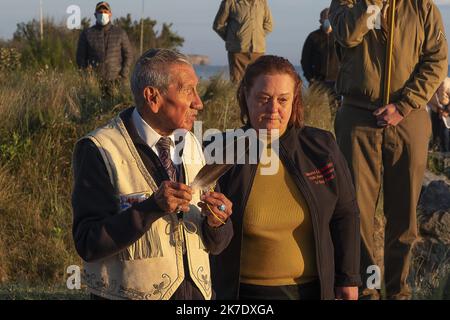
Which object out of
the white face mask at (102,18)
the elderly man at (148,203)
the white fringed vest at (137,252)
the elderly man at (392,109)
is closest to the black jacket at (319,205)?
the elderly man at (148,203)

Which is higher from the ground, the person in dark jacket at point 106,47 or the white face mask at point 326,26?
the white face mask at point 326,26

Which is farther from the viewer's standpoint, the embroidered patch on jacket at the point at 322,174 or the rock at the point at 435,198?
the rock at the point at 435,198

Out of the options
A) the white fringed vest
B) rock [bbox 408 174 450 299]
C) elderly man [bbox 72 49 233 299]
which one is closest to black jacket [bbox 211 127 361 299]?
elderly man [bbox 72 49 233 299]

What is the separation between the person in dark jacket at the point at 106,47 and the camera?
12.2m

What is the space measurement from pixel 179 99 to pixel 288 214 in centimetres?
80

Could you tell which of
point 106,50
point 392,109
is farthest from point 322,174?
point 106,50

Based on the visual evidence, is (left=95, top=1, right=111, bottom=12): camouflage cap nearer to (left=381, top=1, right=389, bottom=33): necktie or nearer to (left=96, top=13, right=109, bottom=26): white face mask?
(left=96, top=13, right=109, bottom=26): white face mask

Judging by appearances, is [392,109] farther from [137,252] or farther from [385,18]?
[137,252]

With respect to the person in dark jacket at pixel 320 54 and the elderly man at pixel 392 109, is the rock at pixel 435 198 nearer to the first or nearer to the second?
the elderly man at pixel 392 109

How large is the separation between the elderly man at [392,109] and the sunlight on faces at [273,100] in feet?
5.67

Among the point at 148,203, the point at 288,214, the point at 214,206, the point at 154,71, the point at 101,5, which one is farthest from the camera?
the point at 101,5

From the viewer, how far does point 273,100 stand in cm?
429
